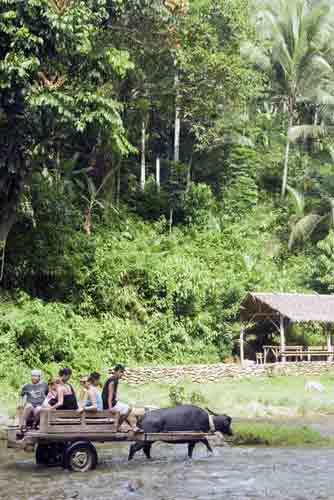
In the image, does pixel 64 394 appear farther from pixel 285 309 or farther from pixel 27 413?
pixel 285 309

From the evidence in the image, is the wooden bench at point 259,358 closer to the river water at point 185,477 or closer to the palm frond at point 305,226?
the palm frond at point 305,226

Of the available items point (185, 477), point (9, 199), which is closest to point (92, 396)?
point (185, 477)

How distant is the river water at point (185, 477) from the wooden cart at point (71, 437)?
24 centimetres

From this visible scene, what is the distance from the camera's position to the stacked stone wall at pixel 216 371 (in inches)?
958

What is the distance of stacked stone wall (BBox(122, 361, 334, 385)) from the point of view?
24.3 meters

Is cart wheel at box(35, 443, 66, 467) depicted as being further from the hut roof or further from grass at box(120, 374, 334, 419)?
the hut roof

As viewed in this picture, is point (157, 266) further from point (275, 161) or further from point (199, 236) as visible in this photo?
point (275, 161)

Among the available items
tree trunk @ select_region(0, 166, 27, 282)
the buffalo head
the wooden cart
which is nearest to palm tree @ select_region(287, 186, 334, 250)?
tree trunk @ select_region(0, 166, 27, 282)

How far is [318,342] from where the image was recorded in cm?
3259

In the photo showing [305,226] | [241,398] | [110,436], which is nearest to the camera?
[110,436]

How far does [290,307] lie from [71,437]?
1826 centimetres

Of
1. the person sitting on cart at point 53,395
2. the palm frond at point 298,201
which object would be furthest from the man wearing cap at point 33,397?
the palm frond at point 298,201

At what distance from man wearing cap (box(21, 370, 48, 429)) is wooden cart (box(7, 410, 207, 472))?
28 cm

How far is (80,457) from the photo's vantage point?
12.1 m
